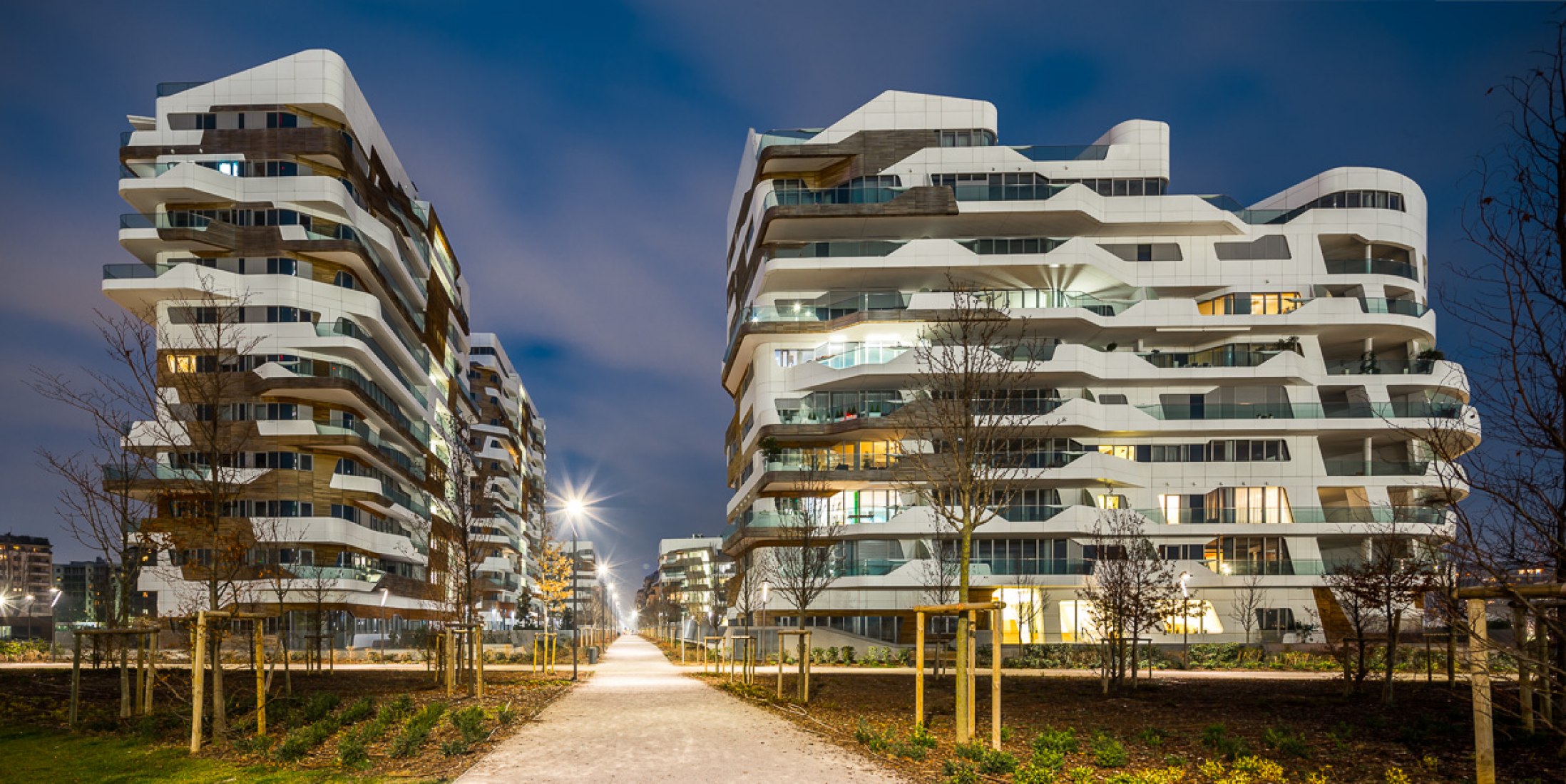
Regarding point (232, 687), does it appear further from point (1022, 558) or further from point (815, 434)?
point (1022, 558)

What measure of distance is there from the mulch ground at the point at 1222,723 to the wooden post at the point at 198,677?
33.7ft

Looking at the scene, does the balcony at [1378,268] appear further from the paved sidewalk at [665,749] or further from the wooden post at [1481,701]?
the wooden post at [1481,701]

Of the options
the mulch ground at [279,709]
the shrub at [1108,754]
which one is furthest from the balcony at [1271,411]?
the shrub at [1108,754]

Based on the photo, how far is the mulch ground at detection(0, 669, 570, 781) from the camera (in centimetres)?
1563

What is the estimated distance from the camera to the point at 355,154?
229ft

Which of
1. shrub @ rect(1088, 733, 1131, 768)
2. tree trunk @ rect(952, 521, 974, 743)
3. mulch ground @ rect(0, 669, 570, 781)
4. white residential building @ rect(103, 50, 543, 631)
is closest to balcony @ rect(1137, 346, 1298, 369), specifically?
white residential building @ rect(103, 50, 543, 631)

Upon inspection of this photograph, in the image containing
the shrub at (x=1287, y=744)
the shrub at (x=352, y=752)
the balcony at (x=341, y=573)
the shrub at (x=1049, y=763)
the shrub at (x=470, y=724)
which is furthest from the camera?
the balcony at (x=341, y=573)

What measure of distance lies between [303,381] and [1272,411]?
59.5 m

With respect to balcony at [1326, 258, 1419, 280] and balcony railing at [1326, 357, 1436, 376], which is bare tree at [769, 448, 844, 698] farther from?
balcony at [1326, 258, 1419, 280]

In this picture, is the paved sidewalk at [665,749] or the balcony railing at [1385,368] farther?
the balcony railing at [1385,368]

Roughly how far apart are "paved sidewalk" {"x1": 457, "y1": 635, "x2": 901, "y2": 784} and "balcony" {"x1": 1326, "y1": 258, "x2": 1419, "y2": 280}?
58.0 metres

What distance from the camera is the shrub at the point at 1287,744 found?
15.4 metres

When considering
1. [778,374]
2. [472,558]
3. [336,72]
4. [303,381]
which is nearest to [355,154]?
[336,72]

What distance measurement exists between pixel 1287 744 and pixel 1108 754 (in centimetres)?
314
